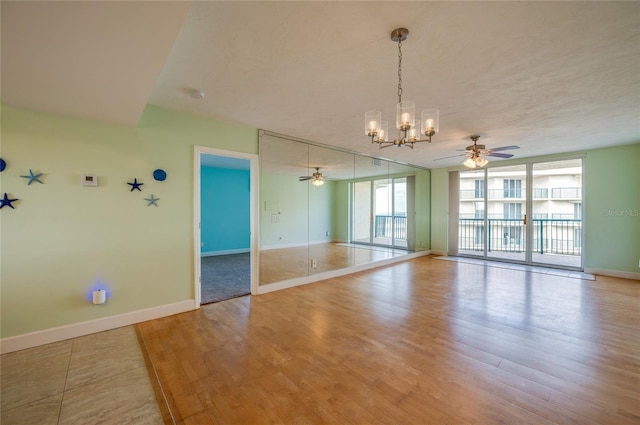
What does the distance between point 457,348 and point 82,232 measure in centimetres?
408

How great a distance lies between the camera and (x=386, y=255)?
22.1ft

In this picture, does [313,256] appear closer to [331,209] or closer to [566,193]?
[331,209]

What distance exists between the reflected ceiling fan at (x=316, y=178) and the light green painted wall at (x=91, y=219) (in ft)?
6.61

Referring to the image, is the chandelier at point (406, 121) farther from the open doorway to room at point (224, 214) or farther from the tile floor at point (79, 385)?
the open doorway to room at point (224, 214)

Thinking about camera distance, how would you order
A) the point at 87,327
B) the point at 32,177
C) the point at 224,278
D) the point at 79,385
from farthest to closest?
the point at 224,278 < the point at 87,327 < the point at 32,177 < the point at 79,385

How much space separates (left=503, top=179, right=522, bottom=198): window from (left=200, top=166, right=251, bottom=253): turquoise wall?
686 centimetres

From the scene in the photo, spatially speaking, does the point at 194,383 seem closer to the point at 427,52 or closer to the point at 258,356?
the point at 258,356

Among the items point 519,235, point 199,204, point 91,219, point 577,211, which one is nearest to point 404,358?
point 199,204

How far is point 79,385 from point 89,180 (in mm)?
1997

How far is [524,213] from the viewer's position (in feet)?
20.5

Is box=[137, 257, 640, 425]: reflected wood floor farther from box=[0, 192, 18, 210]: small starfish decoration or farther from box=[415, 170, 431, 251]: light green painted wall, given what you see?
box=[415, 170, 431, 251]: light green painted wall

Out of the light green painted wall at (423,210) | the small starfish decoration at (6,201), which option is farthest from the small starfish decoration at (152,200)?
the light green painted wall at (423,210)

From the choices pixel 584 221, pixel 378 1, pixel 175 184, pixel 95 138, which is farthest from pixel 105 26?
pixel 584 221

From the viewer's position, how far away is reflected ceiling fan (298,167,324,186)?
5.07 m
